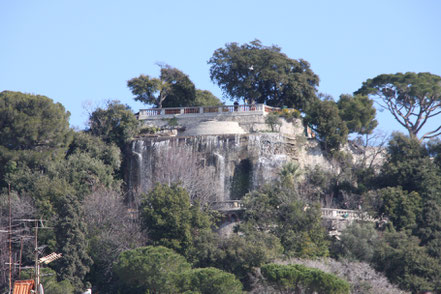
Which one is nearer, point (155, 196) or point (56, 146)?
point (155, 196)


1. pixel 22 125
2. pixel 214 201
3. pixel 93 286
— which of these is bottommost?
pixel 93 286

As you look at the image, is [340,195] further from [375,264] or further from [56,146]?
[56,146]

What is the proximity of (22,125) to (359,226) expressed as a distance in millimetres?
21125

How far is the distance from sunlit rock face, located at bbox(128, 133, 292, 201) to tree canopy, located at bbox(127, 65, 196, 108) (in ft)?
22.7

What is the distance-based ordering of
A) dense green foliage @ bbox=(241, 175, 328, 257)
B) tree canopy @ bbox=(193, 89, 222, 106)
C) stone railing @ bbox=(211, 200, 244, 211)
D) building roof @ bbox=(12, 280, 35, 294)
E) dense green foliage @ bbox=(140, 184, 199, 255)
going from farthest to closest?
1. tree canopy @ bbox=(193, 89, 222, 106)
2. stone railing @ bbox=(211, 200, 244, 211)
3. dense green foliage @ bbox=(241, 175, 328, 257)
4. dense green foliage @ bbox=(140, 184, 199, 255)
5. building roof @ bbox=(12, 280, 35, 294)

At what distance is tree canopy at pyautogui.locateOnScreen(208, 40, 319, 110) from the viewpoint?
6944cm

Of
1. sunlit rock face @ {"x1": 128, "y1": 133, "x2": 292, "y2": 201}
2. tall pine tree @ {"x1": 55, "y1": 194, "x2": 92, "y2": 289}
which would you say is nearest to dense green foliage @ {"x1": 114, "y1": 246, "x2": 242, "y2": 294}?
tall pine tree @ {"x1": 55, "y1": 194, "x2": 92, "y2": 289}

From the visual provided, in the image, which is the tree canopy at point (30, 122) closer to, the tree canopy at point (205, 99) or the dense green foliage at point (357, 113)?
the tree canopy at point (205, 99)

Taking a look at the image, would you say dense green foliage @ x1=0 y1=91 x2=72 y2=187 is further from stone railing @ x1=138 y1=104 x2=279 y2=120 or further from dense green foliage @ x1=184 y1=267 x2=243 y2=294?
dense green foliage @ x1=184 y1=267 x2=243 y2=294

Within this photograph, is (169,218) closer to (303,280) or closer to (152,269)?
(152,269)

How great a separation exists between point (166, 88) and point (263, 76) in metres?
7.69

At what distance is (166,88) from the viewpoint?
7288 cm

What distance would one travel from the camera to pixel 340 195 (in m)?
63.4

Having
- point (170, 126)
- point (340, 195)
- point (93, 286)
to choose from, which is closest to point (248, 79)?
point (170, 126)
